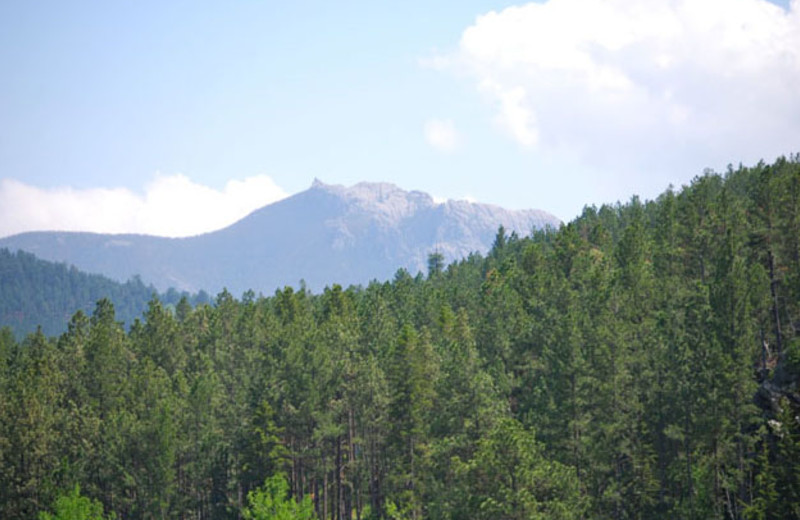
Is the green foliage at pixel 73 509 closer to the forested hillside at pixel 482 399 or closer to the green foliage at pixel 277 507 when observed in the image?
the forested hillside at pixel 482 399

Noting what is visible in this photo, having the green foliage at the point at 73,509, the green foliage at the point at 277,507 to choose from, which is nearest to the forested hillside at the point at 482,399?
the green foliage at the point at 277,507

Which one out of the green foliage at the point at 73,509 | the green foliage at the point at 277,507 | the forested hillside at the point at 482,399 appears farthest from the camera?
the green foliage at the point at 73,509

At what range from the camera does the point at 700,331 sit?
4675cm

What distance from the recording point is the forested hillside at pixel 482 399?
144ft

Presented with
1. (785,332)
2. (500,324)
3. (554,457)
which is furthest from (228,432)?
(785,332)

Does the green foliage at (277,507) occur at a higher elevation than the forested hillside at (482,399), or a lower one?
lower

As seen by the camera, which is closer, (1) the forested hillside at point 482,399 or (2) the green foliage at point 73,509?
(1) the forested hillside at point 482,399

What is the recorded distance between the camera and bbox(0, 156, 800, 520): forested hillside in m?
43.9

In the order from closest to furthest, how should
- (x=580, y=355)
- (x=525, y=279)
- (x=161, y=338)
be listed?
(x=580, y=355)
(x=525, y=279)
(x=161, y=338)

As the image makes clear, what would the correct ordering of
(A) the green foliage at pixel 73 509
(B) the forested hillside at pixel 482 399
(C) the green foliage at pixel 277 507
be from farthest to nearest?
1. (A) the green foliage at pixel 73 509
2. (C) the green foliage at pixel 277 507
3. (B) the forested hillside at pixel 482 399

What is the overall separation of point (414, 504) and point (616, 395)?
1508 cm

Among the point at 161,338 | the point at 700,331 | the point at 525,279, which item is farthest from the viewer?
the point at 161,338

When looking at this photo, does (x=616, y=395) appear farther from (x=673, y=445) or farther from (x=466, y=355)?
(x=466, y=355)

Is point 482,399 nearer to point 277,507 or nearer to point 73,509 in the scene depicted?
point 277,507
